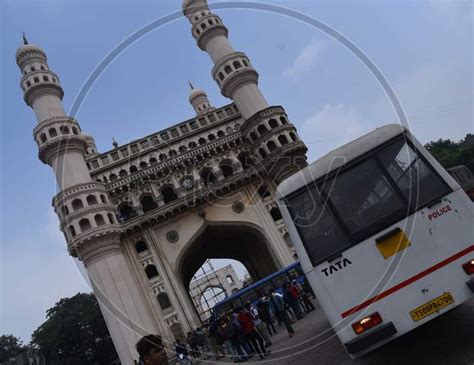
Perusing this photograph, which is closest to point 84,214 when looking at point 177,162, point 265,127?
point 177,162

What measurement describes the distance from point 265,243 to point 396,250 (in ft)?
86.9

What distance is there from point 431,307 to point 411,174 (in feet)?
5.76

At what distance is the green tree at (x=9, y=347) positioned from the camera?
50.0 m

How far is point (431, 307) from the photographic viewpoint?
5172mm

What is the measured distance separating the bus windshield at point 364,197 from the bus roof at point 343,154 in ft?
0.30

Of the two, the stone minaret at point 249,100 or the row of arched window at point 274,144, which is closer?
the stone minaret at point 249,100

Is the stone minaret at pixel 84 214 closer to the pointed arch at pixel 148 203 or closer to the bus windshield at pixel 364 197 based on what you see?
the pointed arch at pixel 148 203

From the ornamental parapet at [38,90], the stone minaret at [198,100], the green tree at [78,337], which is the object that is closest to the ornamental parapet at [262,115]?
the ornamental parapet at [38,90]

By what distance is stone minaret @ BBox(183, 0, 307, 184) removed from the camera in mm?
30203

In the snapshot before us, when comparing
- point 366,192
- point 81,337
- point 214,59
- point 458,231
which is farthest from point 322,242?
point 81,337

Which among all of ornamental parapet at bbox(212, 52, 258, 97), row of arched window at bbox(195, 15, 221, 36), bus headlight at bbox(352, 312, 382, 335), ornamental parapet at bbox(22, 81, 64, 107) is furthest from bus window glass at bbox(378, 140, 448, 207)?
row of arched window at bbox(195, 15, 221, 36)

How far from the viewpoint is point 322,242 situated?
5.62 metres

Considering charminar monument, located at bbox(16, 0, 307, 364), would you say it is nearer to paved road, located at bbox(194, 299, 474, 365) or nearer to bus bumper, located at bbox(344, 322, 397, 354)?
paved road, located at bbox(194, 299, 474, 365)

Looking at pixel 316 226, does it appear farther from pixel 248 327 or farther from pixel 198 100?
pixel 198 100
